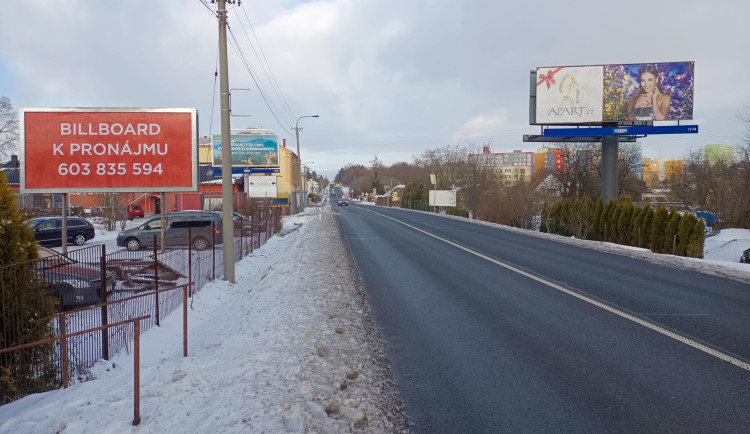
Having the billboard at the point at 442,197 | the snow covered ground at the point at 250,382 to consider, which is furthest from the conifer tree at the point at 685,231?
the billboard at the point at 442,197

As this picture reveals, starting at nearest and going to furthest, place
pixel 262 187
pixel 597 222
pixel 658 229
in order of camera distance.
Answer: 1. pixel 658 229
2. pixel 597 222
3. pixel 262 187

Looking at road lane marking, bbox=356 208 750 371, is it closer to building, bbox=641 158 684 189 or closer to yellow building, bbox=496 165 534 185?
yellow building, bbox=496 165 534 185

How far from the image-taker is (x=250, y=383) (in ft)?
16.3

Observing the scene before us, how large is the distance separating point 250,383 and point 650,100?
108 feet

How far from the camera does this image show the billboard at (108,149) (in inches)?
471

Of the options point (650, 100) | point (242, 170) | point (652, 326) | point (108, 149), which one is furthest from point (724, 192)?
point (242, 170)

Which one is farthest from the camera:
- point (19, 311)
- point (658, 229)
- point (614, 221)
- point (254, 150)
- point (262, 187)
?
point (254, 150)

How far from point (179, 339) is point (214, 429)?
15.3 feet

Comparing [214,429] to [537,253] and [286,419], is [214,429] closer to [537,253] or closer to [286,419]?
[286,419]

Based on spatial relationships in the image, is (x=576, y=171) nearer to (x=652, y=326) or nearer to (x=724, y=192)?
(x=724, y=192)

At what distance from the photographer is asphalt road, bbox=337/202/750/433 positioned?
4.54 m

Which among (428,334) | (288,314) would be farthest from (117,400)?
(428,334)

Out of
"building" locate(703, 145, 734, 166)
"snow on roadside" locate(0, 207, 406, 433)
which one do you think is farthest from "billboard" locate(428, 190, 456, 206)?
"snow on roadside" locate(0, 207, 406, 433)

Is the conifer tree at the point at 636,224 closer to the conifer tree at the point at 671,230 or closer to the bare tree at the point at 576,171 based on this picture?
the conifer tree at the point at 671,230
